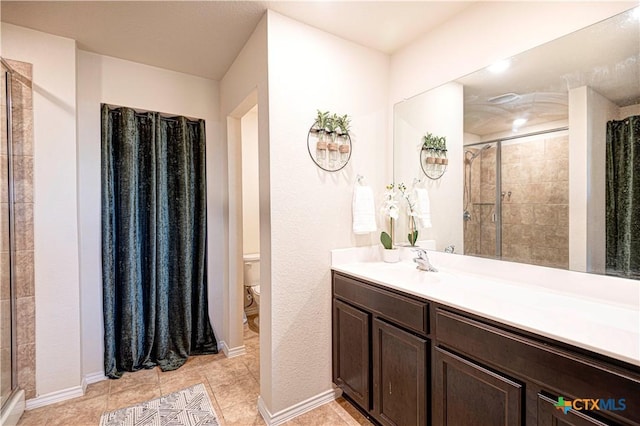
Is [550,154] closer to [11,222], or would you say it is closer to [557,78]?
[557,78]

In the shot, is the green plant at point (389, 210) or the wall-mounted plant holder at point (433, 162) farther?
the green plant at point (389, 210)

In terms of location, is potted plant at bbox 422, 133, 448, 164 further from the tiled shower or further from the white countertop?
the white countertop

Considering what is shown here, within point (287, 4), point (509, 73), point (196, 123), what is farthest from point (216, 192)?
point (509, 73)

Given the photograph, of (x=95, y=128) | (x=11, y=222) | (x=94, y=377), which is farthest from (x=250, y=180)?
(x=94, y=377)

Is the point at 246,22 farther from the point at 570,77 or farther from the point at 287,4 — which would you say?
the point at 570,77

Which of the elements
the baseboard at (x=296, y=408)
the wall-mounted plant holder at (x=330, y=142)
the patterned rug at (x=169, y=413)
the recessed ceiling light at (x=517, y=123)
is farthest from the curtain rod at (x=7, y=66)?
the recessed ceiling light at (x=517, y=123)

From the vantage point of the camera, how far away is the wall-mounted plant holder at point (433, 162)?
194 cm

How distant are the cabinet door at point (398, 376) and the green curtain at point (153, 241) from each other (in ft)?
5.69

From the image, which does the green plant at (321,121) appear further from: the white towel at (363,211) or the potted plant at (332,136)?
the white towel at (363,211)

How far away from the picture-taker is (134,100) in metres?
2.41

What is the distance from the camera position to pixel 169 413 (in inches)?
73.9

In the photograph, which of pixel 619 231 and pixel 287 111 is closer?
pixel 619 231

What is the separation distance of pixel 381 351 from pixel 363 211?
91 centimetres

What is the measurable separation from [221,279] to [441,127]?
7.62 ft
